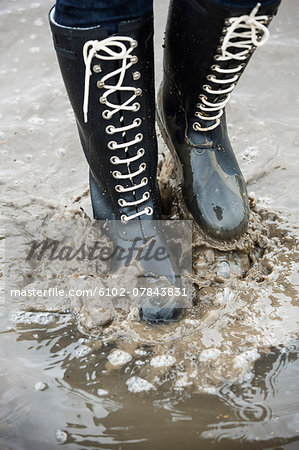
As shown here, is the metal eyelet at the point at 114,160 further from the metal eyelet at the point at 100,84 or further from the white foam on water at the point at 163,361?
the white foam on water at the point at 163,361

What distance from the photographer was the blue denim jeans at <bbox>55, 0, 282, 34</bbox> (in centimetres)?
95

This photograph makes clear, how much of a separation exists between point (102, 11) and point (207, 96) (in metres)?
0.36

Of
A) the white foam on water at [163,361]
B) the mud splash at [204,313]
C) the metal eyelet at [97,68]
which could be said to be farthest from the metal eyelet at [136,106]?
the white foam on water at [163,361]

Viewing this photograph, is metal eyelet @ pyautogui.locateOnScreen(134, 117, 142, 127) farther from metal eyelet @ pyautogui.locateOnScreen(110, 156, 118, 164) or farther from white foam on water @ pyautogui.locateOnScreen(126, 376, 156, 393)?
white foam on water @ pyautogui.locateOnScreen(126, 376, 156, 393)

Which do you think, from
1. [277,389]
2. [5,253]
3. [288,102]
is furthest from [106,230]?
[288,102]

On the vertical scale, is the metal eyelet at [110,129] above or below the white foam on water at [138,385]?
above

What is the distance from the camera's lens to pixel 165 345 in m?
1.16

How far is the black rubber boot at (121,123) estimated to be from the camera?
101cm

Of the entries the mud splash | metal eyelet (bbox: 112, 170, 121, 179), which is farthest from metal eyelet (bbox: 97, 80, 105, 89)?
the mud splash

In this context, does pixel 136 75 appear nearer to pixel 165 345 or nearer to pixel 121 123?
pixel 121 123

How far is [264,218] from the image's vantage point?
1556 mm

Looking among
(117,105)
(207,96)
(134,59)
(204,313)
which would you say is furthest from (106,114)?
(204,313)

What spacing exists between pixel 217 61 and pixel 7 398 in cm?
88

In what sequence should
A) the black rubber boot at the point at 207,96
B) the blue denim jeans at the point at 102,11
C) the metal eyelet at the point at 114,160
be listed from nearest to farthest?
the blue denim jeans at the point at 102,11 → the black rubber boot at the point at 207,96 → the metal eyelet at the point at 114,160
